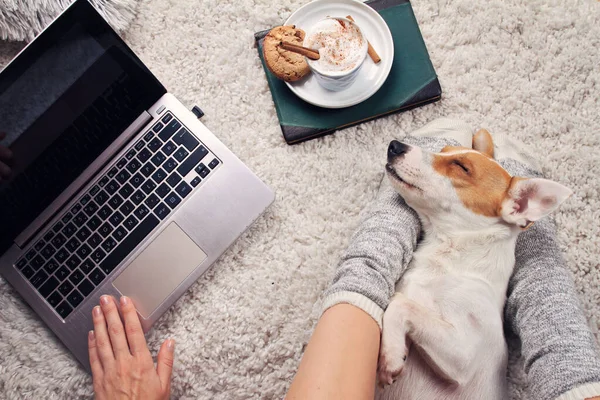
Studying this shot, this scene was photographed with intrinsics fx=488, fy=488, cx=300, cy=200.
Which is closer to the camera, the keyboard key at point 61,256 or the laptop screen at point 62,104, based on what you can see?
the laptop screen at point 62,104

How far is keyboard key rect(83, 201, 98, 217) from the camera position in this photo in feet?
3.21

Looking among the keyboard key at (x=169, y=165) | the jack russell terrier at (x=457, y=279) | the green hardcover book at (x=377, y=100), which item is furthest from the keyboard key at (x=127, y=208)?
the jack russell terrier at (x=457, y=279)

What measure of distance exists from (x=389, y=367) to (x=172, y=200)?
53cm

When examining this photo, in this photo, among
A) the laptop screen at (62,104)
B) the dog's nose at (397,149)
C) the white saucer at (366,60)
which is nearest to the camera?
the laptop screen at (62,104)

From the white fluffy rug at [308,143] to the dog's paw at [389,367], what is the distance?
23cm

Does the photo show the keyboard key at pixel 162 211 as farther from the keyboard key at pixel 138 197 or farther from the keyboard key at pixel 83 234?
the keyboard key at pixel 83 234

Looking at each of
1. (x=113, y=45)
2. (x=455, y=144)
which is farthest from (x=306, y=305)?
(x=113, y=45)

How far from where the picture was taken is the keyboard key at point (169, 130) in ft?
3.28

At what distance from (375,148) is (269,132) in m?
0.25

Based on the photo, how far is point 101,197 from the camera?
3.23ft

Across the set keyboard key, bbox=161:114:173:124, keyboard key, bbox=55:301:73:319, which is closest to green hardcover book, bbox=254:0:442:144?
keyboard key, bbox=161:114:173:124

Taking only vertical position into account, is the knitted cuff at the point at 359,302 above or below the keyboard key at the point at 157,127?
below

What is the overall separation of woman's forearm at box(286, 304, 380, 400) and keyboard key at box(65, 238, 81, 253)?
0.50m

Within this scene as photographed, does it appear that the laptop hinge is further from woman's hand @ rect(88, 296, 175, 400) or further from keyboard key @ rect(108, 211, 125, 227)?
woman's hand @ rect(88, 296, 175, 400)
